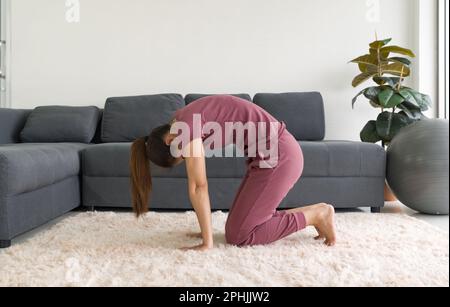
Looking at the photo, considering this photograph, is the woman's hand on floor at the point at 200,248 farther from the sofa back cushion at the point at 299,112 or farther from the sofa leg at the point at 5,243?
the sofa back cushion at the point at 299,112

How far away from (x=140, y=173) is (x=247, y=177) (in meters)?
0.51

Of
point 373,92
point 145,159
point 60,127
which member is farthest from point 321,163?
point 60,127

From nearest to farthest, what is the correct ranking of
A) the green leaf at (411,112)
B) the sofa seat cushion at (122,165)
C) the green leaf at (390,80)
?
the sofa seat cushion at (122,165) → the green leaf at (411,112) → the green leaf at (390,80)

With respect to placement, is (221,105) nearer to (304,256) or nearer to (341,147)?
(304,256)

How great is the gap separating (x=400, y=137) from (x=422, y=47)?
A: 5.49ft

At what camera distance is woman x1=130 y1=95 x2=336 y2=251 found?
62.3 inches

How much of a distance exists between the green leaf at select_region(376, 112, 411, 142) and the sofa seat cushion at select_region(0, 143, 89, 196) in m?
2.33

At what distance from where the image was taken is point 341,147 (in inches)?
101

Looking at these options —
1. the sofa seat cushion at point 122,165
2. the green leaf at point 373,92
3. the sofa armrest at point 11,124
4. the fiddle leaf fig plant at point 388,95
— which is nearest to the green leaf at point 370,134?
the fiddle leaf fig plant at point 388,95

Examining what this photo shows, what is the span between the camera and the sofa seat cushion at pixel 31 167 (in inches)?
68.5

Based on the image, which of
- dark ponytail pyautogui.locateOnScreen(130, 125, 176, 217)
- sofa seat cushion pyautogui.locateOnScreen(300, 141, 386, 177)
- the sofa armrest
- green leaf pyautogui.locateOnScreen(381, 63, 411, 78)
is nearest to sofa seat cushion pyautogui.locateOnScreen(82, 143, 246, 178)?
sofa seat cushion pyautogui.locateOnScreen(300, 141, 386, 177)
